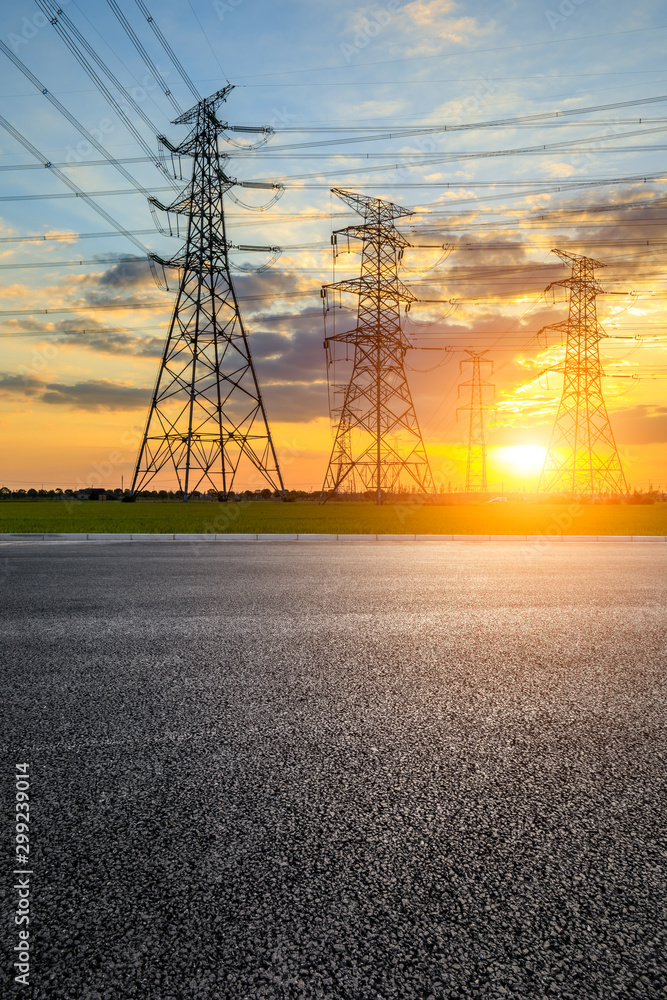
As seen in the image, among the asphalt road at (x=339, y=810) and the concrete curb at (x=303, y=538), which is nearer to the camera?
the asphalt road at (x=339, y=810)

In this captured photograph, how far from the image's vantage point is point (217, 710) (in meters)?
4.24

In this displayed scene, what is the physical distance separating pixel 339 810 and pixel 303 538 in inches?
675

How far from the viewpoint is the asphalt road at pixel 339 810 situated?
1944 mm

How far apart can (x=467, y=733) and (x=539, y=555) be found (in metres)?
11.9

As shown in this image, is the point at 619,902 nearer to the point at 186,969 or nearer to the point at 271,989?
the point at 271,989

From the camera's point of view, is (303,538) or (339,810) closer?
(339,810)

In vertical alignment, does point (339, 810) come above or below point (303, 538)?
below

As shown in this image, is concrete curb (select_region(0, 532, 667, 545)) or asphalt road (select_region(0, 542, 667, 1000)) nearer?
asphalt road (select_region(0, 542, 667, 1000))

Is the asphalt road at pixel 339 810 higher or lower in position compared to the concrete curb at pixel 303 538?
lower

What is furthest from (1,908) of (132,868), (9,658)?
(9,658)

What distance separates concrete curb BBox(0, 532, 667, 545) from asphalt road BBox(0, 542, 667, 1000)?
12.6 m

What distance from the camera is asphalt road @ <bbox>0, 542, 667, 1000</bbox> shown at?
194 centimetres

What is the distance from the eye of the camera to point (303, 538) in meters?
20.0

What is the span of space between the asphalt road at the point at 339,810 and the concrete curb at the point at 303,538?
41.4ft
